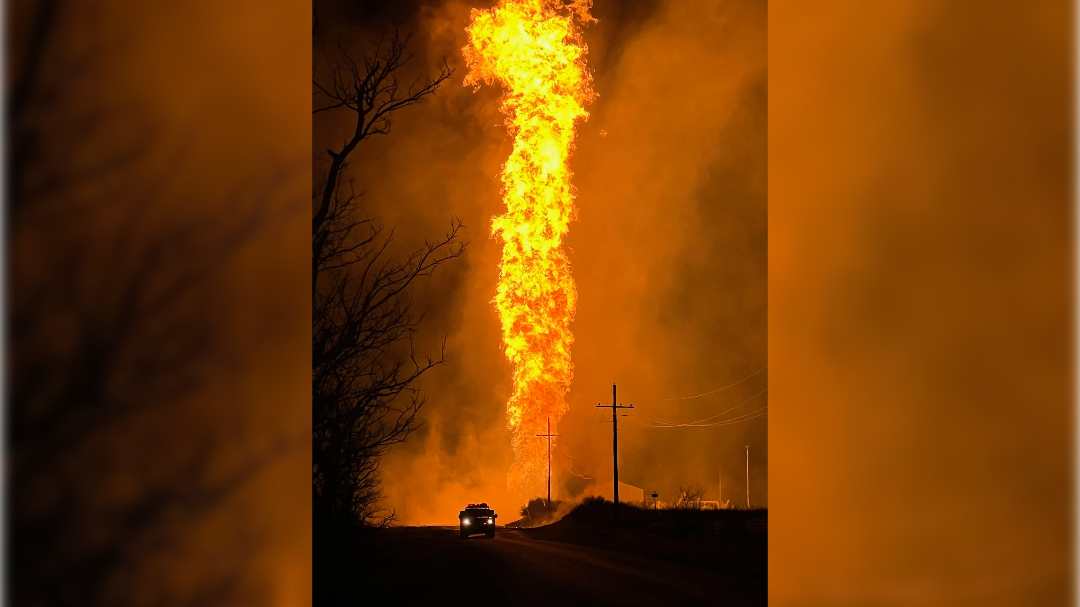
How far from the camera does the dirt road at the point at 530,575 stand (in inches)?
114

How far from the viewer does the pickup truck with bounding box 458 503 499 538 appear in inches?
114

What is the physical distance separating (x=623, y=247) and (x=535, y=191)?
0.39 metres

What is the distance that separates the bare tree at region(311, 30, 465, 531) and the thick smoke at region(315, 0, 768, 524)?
2.5 inches

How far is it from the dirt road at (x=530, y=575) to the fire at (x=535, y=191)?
10.1 inches

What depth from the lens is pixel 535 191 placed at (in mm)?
3088
